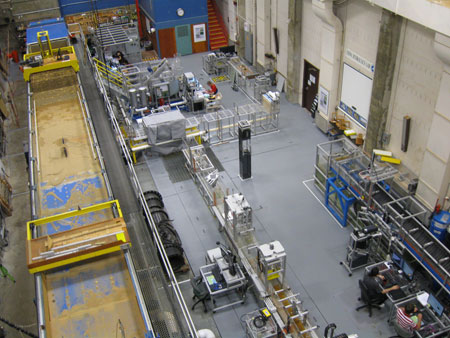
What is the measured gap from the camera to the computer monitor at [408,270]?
11.6 m

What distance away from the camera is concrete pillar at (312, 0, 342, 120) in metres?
15.7

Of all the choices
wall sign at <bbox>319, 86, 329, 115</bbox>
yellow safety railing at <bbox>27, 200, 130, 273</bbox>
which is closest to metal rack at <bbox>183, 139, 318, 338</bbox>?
yellow safety railing at <bbox>27, 200, 130, 273</bbox>

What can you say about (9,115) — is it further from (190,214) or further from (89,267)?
(89,267)

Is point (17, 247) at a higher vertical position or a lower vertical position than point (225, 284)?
lower

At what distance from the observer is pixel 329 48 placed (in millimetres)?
16609

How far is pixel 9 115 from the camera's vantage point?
2100 centimetres

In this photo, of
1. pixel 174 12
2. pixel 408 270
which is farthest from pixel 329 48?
pixel 174 12

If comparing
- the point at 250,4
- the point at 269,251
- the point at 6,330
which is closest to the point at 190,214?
the point at 269,251

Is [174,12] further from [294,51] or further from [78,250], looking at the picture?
[78,250]

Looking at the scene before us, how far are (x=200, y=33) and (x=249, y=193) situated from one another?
14585mm

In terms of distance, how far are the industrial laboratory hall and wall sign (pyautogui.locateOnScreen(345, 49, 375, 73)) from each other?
0.07 m

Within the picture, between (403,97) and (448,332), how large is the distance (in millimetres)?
6801

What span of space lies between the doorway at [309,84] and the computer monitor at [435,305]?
10.4 m

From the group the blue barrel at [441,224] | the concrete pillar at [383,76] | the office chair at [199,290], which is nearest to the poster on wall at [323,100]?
the concrete pillar at [383,76]
